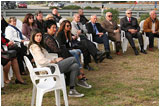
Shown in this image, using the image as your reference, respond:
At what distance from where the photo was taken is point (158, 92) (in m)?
5.40

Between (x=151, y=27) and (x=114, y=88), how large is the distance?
4.52m

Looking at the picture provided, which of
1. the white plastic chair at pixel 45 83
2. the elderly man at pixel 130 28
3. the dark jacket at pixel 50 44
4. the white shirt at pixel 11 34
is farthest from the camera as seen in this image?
the elderly man at pixel 130 28

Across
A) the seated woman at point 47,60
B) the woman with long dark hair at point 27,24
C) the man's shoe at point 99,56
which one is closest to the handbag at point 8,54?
the seated woman at point 47,60

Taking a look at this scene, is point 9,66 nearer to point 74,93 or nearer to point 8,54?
point 8,54

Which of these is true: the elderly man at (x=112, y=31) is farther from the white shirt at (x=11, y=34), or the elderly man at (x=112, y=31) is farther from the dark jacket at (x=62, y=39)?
the white shirt at (x=11, y=34)

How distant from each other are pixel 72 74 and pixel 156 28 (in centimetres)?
527

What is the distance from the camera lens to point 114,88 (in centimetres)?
565

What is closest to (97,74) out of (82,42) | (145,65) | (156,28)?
(82,42)

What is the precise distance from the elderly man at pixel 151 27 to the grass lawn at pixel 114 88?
180 cm

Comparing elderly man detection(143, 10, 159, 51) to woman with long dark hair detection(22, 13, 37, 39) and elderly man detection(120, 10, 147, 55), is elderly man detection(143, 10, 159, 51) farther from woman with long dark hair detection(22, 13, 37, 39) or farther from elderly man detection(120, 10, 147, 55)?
woman with long dark hair detection(22, 13, 37, 39)

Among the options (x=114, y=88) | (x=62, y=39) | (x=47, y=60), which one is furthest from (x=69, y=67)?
(x=62, y=39)

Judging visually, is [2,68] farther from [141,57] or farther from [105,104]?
[141,57]

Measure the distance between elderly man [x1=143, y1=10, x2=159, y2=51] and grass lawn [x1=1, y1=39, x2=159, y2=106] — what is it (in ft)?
5.91

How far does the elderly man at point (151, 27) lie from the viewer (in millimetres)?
9617
